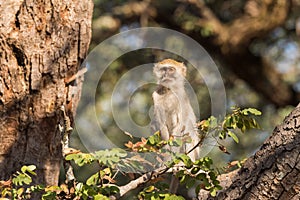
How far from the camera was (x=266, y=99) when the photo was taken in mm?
5086

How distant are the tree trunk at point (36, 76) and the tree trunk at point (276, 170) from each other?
0.75m

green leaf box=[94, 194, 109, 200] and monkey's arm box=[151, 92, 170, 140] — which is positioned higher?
monkey's arm box=[151, 92, 170, 140]

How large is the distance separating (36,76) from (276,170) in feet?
2.96

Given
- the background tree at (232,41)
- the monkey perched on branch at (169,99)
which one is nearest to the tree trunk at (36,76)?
the monkey perched on branch at (169,99)

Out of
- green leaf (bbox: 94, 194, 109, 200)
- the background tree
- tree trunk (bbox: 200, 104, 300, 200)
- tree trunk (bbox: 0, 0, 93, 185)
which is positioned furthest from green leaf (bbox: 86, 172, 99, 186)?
the background tree

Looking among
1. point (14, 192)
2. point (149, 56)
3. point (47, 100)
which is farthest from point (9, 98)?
point (149, 56)

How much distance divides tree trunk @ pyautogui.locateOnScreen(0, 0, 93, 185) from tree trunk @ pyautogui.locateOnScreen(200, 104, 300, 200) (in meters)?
0.75

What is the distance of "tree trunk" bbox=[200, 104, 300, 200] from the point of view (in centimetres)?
158

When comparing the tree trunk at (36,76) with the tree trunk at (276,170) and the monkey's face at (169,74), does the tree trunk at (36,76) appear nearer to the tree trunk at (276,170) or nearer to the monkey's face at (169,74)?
the tree trunk at (276,170)

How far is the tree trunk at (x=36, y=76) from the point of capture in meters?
2.12

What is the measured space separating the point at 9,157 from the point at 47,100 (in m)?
0.23

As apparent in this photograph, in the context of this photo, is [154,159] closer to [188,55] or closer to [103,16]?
[188,55]

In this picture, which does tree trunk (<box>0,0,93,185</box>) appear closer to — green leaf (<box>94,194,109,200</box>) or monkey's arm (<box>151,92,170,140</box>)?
green leaf (<box>94,194,109,200</box>)

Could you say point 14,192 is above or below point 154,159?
below
